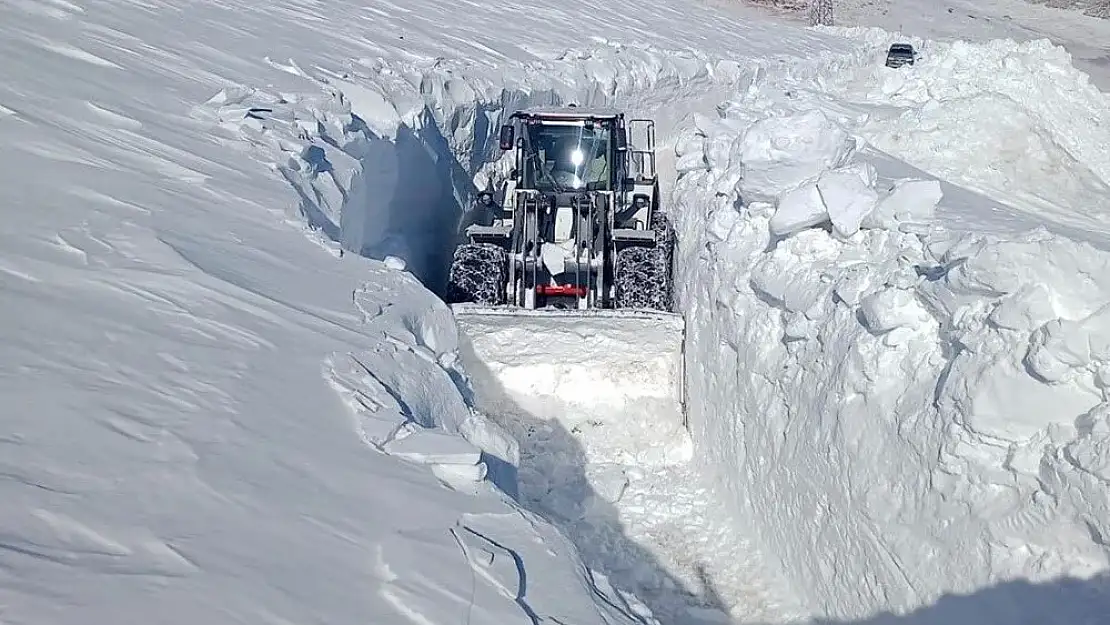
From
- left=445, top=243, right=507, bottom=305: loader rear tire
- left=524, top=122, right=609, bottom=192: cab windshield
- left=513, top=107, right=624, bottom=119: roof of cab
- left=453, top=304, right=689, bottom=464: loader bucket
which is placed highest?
left=513, top=107, right=624, bottom=119: roof of cab

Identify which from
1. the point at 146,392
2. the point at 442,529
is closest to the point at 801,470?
the point at 442,529

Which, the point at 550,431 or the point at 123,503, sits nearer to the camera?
the point at 123,503

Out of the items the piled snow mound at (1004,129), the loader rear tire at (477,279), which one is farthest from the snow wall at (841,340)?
the piled snow mound at (1004,129)

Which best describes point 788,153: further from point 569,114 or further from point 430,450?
point 430,450

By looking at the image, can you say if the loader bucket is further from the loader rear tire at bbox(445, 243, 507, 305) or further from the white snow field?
the loader rear tire at bbox(445, 243, 507, 305)

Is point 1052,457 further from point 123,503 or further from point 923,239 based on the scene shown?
point 123,503

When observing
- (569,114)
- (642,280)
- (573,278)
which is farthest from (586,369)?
(569,114)

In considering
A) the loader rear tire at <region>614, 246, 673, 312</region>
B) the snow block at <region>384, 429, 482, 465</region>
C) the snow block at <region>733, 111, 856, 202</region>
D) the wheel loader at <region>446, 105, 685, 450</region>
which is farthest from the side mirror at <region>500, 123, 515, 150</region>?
the snow block at <region>384, 429, 482, 465</region>
